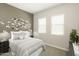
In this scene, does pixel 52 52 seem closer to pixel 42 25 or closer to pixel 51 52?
pixel 51 52

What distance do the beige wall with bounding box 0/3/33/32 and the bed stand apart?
297mm

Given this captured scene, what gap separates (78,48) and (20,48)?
3.23 ft

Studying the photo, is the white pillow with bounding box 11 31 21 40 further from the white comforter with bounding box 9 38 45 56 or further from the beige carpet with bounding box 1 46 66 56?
the beige carpet with bounding box 1 46 66 56

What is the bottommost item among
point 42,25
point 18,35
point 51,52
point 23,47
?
point 51,52

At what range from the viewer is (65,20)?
1749 millimetres

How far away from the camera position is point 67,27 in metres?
1.75

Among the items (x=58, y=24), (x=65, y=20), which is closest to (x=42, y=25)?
(x=58, y=24)

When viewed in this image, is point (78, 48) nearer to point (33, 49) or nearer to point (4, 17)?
point (33, 49)

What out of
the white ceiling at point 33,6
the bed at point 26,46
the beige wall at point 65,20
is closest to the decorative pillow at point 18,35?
the bed at point 26,46

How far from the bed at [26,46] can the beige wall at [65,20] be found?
124mm

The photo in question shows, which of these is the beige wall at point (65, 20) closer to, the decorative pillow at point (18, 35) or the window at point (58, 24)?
the window at point (58, 24)

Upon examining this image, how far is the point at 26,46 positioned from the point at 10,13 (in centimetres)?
63

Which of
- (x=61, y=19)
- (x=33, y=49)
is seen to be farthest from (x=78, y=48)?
(x=33, y=49)

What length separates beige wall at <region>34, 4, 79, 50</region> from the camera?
67.4 inches
